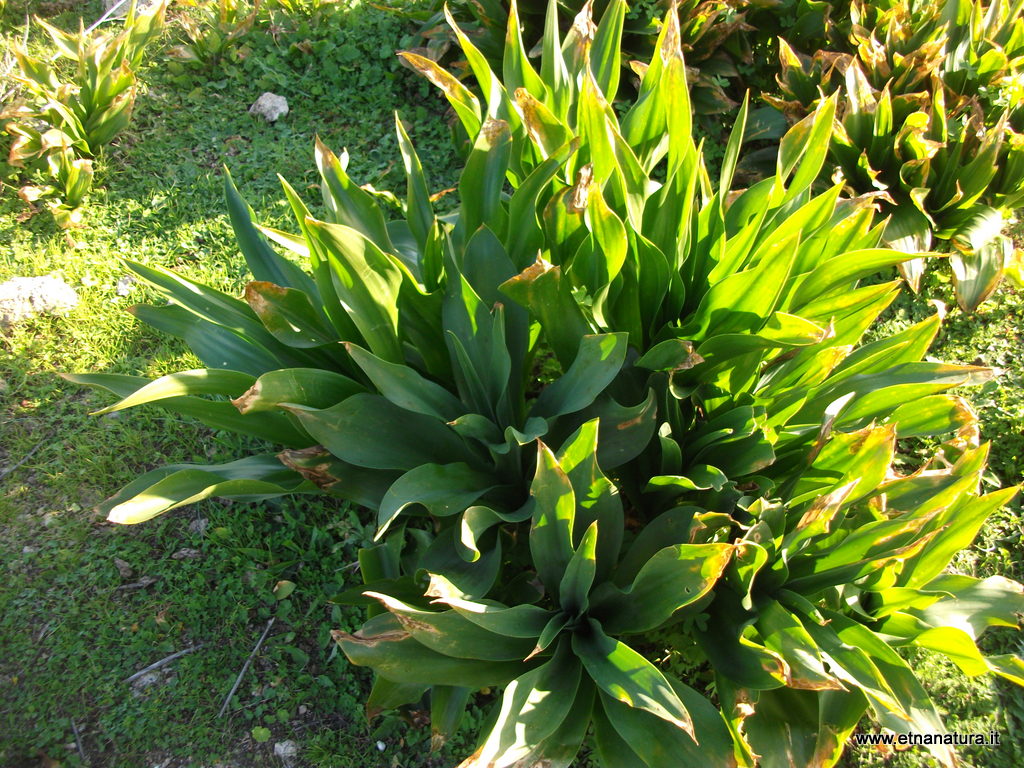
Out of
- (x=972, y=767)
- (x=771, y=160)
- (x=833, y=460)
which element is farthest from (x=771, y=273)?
(x=771, y=160)

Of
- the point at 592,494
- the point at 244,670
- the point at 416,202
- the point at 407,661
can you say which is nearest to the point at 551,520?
the point at 592,494

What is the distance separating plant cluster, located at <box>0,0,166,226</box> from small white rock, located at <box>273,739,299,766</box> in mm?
2555

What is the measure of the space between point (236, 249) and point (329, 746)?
86.1 inches

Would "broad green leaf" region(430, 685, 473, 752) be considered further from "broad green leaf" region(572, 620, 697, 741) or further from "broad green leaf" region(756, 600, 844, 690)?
"broad green leaf" region(756, 600, 844, 690)

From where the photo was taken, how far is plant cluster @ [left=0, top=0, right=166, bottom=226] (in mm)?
3424

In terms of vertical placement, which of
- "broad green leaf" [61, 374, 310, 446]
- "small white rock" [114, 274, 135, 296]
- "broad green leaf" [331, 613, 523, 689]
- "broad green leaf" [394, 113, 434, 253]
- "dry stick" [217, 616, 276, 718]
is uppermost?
"broad green leaf" [394, 113, 434, 253]

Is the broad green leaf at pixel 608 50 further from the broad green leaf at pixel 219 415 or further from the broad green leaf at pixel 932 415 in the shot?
the broad green leaf at pixel 219 415

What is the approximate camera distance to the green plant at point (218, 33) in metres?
4.02

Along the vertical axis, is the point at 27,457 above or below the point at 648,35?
below

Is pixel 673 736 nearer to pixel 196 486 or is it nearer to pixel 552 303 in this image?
pixel 552 303

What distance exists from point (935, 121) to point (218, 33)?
356 cm

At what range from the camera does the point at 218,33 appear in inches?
159

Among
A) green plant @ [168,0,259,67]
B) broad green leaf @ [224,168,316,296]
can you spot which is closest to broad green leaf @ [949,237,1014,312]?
broad green leaf @ [224,168,316,296]

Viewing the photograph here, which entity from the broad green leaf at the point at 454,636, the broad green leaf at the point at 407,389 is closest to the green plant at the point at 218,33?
the broad green leaf at the point at 407,389
